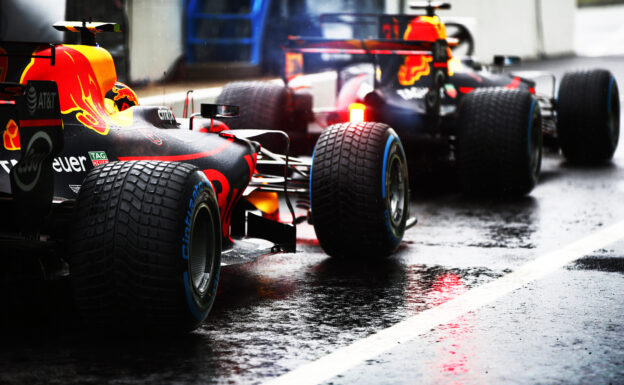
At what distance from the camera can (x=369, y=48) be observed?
10367mm

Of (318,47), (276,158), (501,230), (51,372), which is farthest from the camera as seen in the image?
(318,47)

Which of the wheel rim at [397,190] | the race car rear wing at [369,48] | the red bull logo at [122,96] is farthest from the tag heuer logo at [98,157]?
the race car rear wing at [369,48]

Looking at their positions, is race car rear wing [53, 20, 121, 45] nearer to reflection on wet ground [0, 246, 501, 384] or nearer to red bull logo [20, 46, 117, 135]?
red bull logo [20, 46, 117, 135]

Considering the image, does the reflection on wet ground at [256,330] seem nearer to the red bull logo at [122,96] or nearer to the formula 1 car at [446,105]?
the red bull logo at [122,96]

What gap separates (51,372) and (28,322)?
889mm

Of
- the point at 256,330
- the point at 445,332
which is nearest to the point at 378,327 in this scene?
the point at 445,332

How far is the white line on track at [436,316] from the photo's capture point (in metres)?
4.75

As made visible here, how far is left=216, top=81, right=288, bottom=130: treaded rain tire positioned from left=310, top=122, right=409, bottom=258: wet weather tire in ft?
9.16

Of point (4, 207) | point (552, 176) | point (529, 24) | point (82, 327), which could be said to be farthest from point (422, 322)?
point (529, 24)

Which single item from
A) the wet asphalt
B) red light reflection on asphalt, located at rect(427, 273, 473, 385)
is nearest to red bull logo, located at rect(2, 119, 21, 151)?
the wet asphalt

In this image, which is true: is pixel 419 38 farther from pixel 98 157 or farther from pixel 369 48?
pixel 98 157

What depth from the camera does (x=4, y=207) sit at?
5375 mm

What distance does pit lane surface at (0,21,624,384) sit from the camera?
15.5ft

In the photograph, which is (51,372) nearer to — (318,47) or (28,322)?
(28,322)
